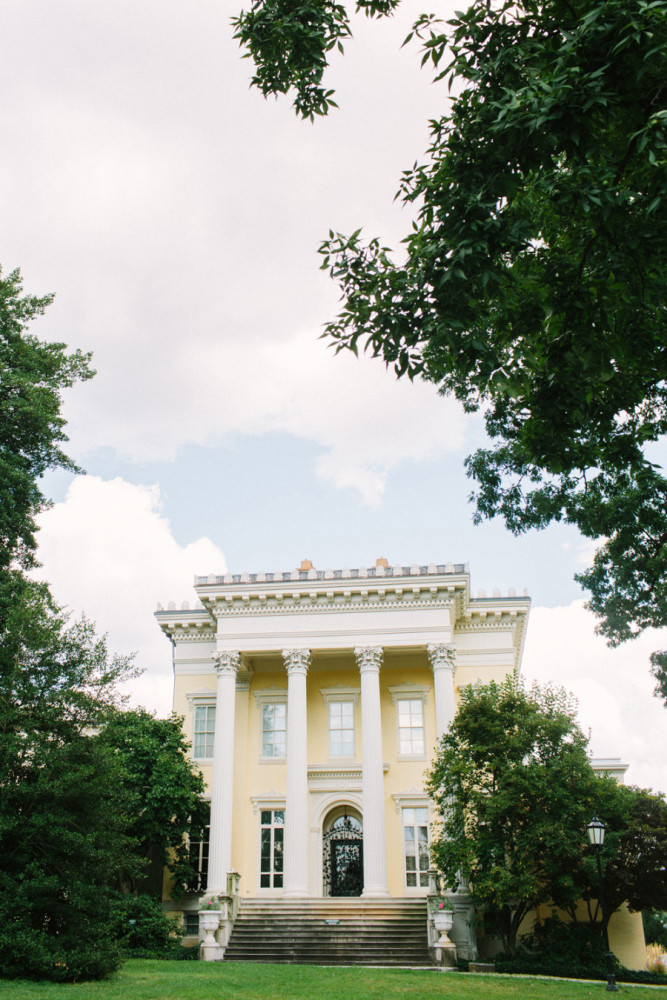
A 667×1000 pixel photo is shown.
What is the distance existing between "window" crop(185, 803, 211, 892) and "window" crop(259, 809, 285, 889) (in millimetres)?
1824

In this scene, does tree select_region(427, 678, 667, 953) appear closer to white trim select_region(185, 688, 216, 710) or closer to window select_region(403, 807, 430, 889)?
window select_region(403, 807, 430, 889)

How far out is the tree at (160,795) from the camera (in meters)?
23.7

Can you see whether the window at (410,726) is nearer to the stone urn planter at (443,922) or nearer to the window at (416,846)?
the window at (416,846)

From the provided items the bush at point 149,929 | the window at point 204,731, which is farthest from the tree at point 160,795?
the window at point 204,731

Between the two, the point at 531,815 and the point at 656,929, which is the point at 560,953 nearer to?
the point at 531,815

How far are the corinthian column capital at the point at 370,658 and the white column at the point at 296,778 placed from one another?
178cm

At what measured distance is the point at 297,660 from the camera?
88.0 ft

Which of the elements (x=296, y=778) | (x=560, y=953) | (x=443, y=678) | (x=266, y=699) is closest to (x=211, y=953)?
(x=296, y=778)

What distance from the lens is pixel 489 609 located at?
2845 centimetres

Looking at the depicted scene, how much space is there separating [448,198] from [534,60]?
146 centimetres

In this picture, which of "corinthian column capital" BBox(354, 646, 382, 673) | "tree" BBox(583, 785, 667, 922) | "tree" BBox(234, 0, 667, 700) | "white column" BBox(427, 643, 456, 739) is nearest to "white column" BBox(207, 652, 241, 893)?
"corinthian column capital" BBox(354, 646, 382, 673)

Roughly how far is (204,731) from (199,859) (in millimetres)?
4083

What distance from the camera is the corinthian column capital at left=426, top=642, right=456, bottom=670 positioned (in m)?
26.3

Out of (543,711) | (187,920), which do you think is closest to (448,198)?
(543,711)
